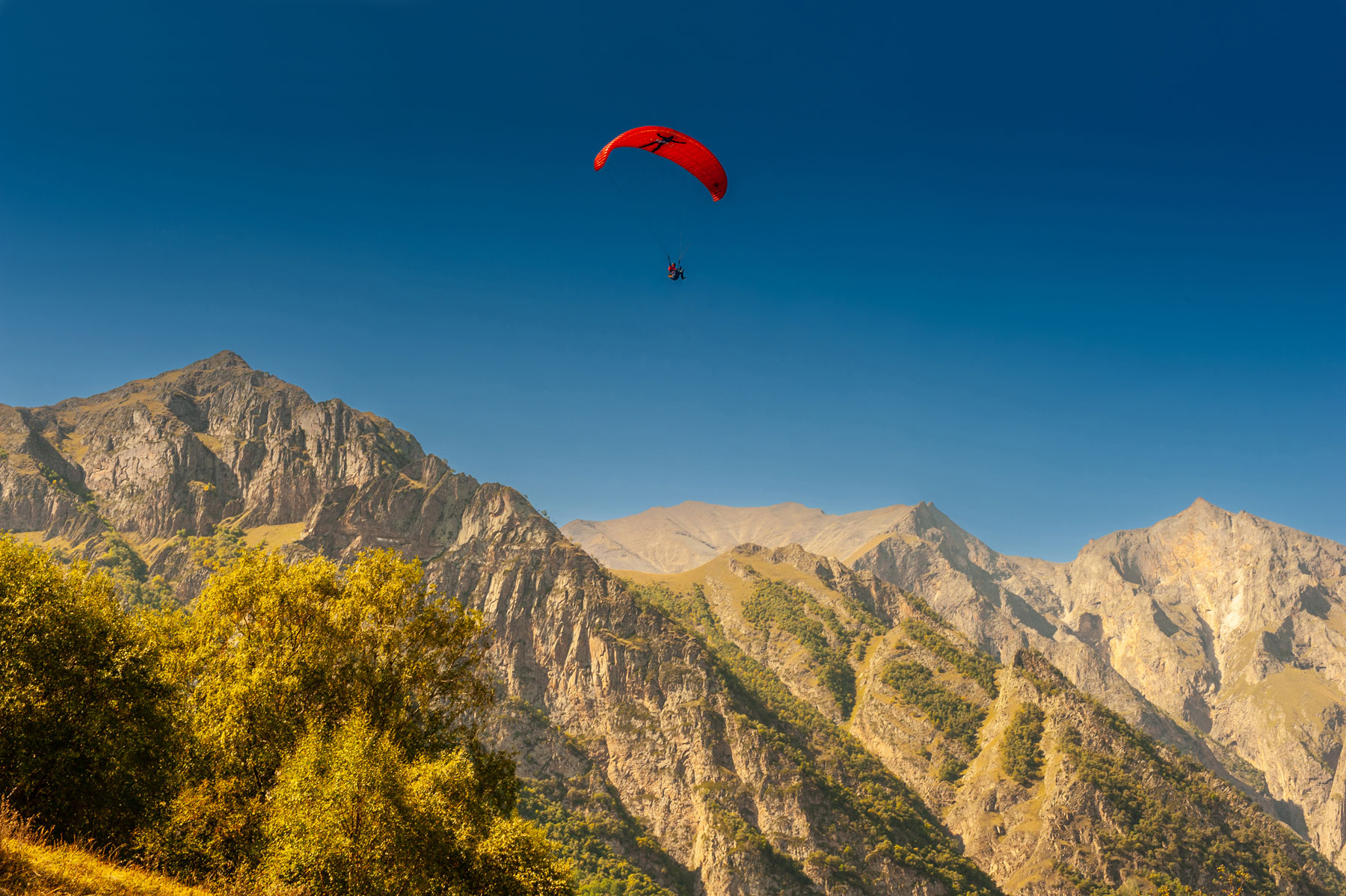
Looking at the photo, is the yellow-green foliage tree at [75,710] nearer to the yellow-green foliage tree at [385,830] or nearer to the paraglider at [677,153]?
the yellow-green foliage tree at [385,830]

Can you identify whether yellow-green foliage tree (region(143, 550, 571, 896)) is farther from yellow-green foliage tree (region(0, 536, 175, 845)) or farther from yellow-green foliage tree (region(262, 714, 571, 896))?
yellow-green foliage tree (region(0, 536, 175, 845))

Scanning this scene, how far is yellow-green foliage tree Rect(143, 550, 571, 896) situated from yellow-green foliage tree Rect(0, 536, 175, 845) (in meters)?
1.50

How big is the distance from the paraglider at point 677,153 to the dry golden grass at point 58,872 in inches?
1708

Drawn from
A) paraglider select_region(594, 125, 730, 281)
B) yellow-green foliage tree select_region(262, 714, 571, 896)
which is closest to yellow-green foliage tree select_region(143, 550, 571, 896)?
yellow-green foliage tree select_region(262, 714, 571, 896)

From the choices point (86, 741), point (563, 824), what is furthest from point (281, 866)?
point (563, 824)

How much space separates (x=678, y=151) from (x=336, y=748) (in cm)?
4354

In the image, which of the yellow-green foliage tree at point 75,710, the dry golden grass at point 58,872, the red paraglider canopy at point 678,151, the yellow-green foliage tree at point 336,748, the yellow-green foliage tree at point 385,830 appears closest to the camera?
the dry golden grass at point 58,872

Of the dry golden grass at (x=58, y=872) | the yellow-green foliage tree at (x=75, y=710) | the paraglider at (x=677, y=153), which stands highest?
the paraglider at (x=677, y=153)

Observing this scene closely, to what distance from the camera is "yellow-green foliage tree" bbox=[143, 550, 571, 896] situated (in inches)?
967

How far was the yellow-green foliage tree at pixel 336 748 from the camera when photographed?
24.6 metres

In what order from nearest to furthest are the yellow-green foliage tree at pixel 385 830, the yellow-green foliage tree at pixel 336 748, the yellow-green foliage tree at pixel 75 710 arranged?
the yellow-green foliage tree at pixel 75 710 → the yellow-green foliage tree at pixel 385 830 → the yellow-green foliage tree at pixel 336 748

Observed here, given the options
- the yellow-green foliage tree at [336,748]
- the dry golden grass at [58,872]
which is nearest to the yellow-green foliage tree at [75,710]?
the yellow-green foliage tree at [336,748]

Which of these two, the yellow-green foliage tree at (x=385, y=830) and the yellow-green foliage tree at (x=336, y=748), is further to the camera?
the yellow-green foliage tree at (x=336, y=748)

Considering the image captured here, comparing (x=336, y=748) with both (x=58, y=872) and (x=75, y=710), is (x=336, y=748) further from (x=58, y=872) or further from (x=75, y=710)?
(x=58, y=872)
